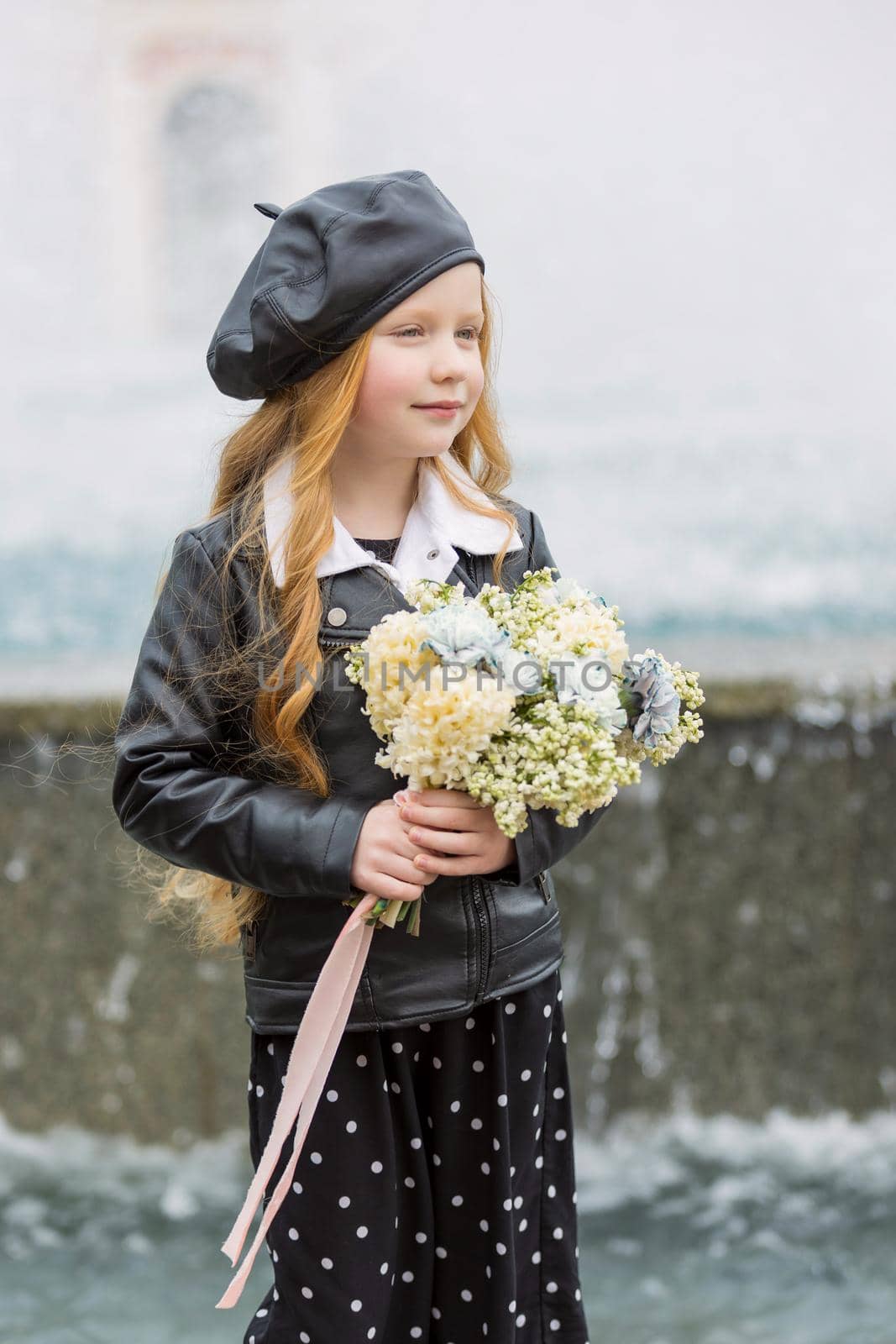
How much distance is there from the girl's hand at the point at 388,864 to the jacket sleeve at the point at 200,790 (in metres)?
0.01

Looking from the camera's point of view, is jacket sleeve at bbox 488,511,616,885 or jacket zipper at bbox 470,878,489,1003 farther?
jacket zipper at bbox 470,878,489,1003

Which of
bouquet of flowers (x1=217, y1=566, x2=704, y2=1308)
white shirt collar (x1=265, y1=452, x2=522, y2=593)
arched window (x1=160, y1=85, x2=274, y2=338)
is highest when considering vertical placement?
arched window (x1=160, y1=85, x2=274, y2=338)

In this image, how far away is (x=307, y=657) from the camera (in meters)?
1.74

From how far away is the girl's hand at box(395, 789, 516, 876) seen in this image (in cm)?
163

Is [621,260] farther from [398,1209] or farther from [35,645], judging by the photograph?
[398,1209]

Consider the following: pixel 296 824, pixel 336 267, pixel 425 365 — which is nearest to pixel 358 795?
pixel 296 824

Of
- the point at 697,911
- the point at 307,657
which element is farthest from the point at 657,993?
the point at 307,657

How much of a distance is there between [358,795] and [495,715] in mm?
311

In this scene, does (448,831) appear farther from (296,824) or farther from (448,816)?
(296,824)

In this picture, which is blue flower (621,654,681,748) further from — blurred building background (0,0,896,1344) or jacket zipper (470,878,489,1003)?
blurred building background (0,0,896,1344)

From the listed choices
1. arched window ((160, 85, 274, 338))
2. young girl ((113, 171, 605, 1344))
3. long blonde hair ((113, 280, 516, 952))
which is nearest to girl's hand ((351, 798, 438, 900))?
young girl ((113, 171, 605, 1344))

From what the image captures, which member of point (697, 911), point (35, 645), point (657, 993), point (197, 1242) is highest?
point (35, 645)

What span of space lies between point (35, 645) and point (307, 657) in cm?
452

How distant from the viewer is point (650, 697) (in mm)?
1648
